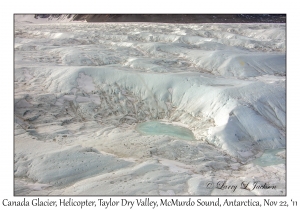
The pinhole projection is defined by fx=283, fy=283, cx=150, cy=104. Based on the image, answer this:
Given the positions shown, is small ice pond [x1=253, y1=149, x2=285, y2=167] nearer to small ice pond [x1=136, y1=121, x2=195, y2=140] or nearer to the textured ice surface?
the textured ice surface

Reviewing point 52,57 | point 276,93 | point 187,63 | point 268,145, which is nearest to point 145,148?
point 268,145

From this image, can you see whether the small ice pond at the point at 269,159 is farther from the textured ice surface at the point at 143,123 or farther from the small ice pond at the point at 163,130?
the small ice pond at the point at 163,130

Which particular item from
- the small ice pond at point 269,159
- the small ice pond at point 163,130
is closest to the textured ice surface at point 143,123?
the small ice pond at point 163,130

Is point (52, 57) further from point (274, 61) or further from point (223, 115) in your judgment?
point (274, 61)

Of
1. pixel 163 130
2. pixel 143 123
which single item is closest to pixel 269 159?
pixel 163 130

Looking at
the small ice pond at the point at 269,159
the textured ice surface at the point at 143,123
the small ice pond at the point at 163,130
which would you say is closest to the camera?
the textured ice surface at the point at 143,123

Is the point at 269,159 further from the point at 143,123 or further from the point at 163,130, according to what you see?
the point at 143,123
